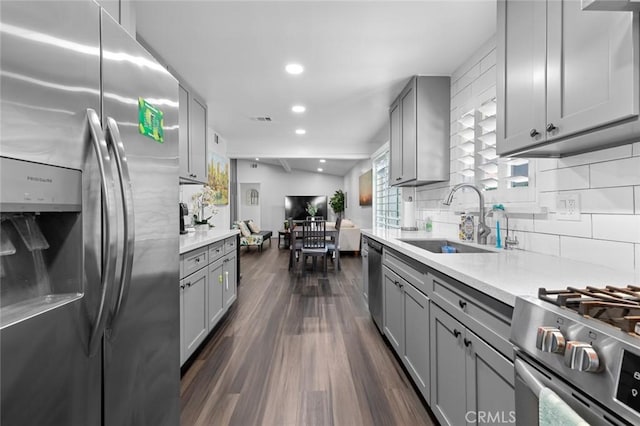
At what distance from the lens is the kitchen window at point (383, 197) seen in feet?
16.0

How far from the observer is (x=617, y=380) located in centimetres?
57

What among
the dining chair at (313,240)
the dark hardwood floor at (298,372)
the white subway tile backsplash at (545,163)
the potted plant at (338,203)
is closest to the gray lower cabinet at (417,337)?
the dark hardwood floor at (298,372)

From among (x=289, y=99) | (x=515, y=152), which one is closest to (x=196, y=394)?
(x=515, y=152)

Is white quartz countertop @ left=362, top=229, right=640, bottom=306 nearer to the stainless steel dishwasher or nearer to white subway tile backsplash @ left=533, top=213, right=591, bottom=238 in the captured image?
white subway tile backsplash @ left=533, top=213, right=591, bottom=238

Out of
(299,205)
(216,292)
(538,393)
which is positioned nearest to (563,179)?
(538,393)

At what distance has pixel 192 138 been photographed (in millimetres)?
3191

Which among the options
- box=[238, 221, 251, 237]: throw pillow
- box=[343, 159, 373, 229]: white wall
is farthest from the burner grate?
box=[238, 221, 251, 237]: throw pillow

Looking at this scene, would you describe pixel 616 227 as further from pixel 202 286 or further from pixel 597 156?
pixel 202 286

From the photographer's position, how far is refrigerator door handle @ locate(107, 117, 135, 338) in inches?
33.3

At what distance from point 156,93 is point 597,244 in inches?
78.9

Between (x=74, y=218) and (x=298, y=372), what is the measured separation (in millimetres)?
1803

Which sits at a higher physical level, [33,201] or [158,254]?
[33,201]

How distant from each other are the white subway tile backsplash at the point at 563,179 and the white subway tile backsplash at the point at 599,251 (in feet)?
0.88

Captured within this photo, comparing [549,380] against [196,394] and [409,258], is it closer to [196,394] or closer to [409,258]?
[409,258]
